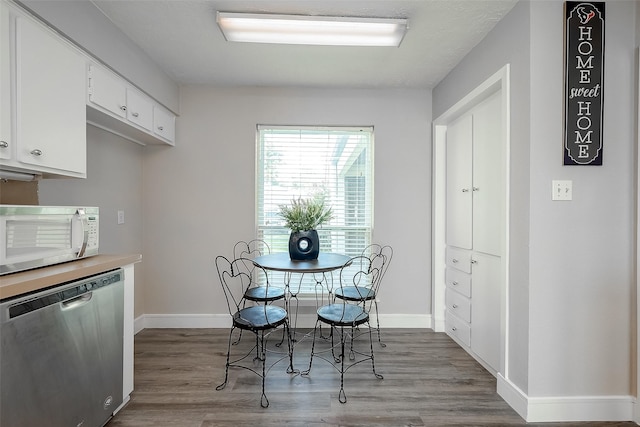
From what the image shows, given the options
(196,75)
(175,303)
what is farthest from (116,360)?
(196,75)

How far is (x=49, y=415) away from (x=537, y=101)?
3.04 metres

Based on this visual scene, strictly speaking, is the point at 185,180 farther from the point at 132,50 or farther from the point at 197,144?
the point at 132,50

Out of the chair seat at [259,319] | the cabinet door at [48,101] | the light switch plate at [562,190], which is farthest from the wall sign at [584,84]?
the cabinet door at [48,101]

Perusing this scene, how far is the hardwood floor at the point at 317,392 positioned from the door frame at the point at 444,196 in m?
0.36

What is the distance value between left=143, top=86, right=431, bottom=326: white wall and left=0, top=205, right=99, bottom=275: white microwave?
1435 mm

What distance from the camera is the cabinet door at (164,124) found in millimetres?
2820

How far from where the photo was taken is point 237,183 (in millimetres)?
3260

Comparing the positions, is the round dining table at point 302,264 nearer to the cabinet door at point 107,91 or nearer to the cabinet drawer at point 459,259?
the cabinet drawer at point 459,259

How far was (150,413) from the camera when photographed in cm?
190

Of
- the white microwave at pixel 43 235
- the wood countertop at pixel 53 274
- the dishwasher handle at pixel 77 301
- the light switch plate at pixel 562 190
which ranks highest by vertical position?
the light switch plate at pixel 562 190

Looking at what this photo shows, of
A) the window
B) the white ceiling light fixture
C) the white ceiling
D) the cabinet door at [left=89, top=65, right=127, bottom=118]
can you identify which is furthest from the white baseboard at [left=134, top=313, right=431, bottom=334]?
the white ceiling light fixture

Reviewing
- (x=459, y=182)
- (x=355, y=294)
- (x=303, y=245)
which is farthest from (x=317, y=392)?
(x=459, y=182)

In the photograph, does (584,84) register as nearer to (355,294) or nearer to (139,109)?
(355,294)

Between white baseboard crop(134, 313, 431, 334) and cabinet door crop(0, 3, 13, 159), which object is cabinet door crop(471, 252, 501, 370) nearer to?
white baseboard crop(134, 313, 431, 334)
